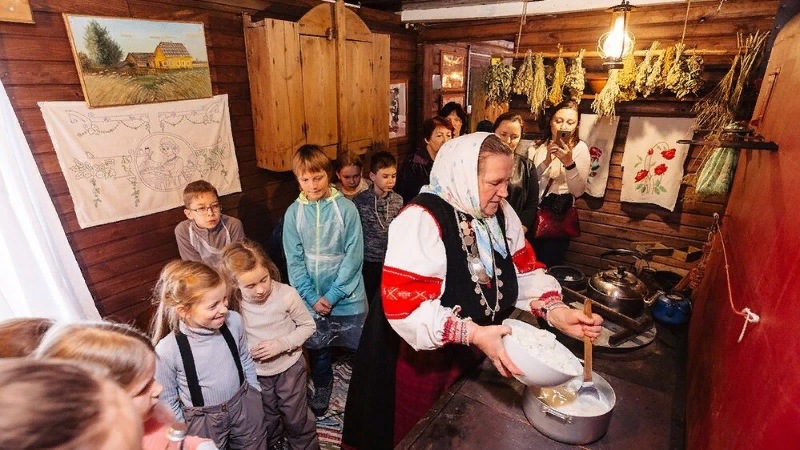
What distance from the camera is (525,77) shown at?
176 inches

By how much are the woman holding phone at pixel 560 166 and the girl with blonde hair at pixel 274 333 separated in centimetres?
278

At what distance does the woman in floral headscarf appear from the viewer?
1572mm

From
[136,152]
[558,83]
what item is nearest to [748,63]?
[558,83]

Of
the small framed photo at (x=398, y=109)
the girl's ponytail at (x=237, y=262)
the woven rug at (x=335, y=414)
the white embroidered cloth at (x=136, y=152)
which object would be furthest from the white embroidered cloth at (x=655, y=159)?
the white embroidered cloth at (x=136, y=152)

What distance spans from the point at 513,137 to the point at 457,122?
1027mm

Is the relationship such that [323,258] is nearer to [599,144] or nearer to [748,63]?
[599,144]

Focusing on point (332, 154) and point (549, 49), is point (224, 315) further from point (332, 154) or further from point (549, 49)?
point (549, 49)

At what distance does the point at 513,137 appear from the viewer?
3586 millimetres

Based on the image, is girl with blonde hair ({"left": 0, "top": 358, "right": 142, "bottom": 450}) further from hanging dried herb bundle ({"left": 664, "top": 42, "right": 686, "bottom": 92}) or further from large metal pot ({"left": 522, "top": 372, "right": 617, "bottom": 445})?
hanging dried herb bundle ({"left": 664, "top": 42, "right": 686, "bottom": 92})

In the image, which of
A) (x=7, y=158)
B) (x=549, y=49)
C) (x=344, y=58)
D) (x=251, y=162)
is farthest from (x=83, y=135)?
(x=549, y=49)

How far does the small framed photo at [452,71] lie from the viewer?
640 centimetres

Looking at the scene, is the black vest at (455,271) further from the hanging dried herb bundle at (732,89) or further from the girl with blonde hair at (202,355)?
the hanging dried herb bundle at (732,89)

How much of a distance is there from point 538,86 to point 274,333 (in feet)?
12.3

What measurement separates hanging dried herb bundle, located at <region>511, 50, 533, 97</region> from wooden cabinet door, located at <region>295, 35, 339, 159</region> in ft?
6.80
